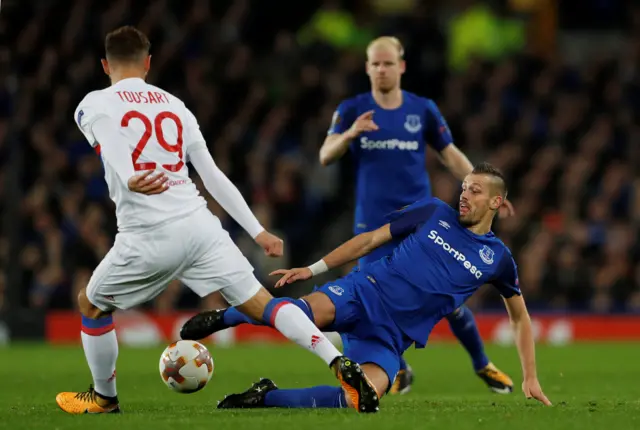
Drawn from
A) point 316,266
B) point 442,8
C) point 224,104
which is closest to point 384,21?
point 442,8

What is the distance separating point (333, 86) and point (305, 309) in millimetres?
10010

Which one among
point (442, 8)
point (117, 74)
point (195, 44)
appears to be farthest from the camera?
point (442, 8)

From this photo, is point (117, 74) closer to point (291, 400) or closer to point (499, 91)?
point (291, 400)

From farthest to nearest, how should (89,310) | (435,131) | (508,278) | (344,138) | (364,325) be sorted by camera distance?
→ (435,131) → (344,138) → (508,278) → (364,325) → (89,310)

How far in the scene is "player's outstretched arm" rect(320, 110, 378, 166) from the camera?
26.3 feet

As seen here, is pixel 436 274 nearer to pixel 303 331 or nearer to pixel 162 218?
pixel 303 331

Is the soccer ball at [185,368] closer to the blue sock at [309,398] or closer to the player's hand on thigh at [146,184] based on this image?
the blue sock at [309,398]

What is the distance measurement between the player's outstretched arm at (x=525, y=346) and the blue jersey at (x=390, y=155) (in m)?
1.70

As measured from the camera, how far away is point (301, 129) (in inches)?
653

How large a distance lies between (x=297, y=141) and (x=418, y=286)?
31.3 feet

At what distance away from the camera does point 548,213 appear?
53.0ft

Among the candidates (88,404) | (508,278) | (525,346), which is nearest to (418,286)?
(508,278)

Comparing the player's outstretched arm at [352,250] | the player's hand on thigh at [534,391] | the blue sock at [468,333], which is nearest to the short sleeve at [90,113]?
the player's outstretched arm at [352,250]

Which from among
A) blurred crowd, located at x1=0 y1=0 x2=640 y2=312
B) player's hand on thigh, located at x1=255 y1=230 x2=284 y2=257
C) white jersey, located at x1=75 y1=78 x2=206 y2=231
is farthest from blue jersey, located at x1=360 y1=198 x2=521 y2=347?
blurred crowd, located at x1=0 y1=0 x2=640 y2=312
